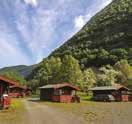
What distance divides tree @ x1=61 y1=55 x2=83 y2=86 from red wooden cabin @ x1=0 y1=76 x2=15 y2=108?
4943cm

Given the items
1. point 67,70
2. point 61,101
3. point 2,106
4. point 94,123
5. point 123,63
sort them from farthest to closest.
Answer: point 123,63 < point 67,70 < point 61,101 < point 2,106 < point 94,123

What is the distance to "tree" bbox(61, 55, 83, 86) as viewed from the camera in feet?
302

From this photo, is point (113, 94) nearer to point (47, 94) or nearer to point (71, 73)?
point (47, 94)

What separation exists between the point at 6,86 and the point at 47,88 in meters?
23.5

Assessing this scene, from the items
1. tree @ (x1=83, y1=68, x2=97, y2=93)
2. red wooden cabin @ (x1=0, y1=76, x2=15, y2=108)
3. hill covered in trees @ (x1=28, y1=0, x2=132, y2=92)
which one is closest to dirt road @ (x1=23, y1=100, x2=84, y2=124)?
red wooden cabin @ (x1=0, y1=76, x2=15, y2=108)

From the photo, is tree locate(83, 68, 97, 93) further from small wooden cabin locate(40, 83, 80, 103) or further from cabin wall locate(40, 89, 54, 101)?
small wooden cabin locate(40, 83, 80, 103)

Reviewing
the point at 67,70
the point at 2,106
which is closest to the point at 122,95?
the point at 67,70

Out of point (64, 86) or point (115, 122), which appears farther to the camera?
point (64, 86)

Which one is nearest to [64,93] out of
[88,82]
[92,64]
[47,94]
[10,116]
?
[47,94]

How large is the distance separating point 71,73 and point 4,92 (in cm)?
5164

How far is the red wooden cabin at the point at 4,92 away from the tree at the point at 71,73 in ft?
162

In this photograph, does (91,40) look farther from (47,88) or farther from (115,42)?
(47,88)

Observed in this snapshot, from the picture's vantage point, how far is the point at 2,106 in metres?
38.9

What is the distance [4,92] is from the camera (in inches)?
1684
